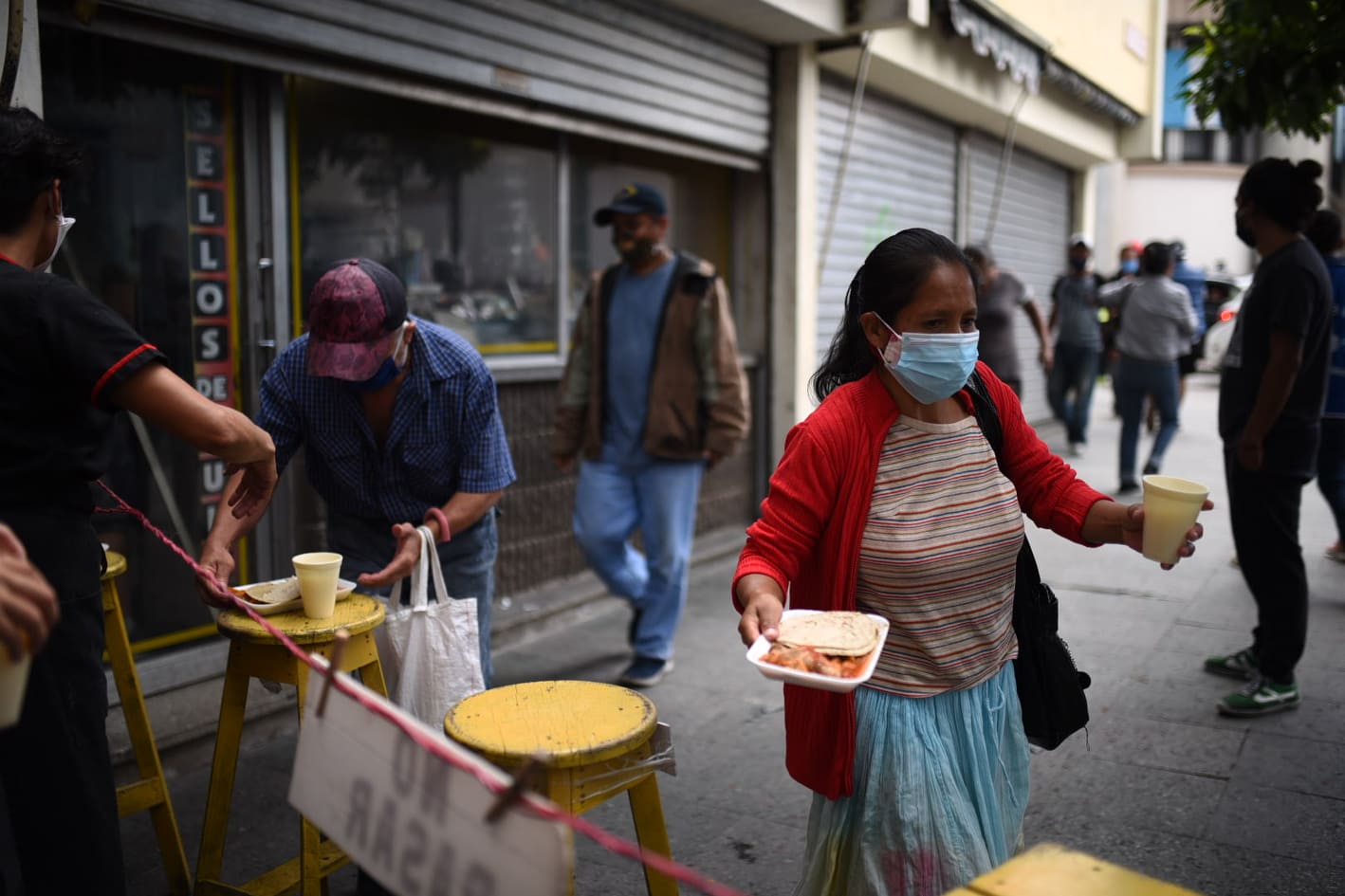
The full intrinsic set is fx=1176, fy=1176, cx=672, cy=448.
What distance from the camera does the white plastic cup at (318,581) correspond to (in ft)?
9.21

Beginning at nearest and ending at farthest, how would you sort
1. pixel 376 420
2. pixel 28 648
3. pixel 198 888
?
1. pixel 28 648
2. pixel 198 888
3. pixel 376 420

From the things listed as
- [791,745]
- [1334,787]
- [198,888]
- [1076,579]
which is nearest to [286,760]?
[198,888]

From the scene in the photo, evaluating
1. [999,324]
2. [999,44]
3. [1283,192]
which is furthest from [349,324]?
[999,44]

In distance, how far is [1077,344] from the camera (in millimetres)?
11289

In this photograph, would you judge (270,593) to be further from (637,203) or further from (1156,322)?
(1156,322)

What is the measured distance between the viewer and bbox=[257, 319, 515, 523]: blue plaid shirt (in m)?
3.23

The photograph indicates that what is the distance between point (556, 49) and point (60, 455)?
4.08 metres

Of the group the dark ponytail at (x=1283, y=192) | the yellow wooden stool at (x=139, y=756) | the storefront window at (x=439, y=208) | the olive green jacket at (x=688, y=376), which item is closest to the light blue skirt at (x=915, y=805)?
the yellow wooden stool at (x=139, y=756)

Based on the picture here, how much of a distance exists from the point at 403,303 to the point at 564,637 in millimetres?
3026

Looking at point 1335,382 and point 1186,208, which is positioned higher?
point 1186,208

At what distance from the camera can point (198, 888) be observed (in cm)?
294

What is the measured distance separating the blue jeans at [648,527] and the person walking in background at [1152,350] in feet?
15.8

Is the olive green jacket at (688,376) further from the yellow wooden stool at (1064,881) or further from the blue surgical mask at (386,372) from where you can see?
the yellow wooden stool at (1064,881)

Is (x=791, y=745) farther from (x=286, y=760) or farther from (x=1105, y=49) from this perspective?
(x=1105, y=49)
